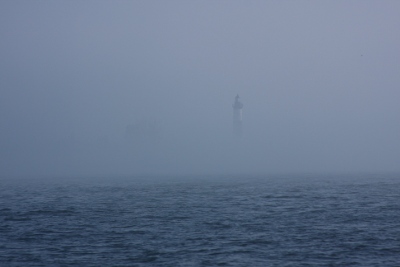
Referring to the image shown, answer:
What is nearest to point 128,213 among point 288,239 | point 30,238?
point 30,238

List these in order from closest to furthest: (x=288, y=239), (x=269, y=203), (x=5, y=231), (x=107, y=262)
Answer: (x=107, y=262)
(x=288, y=239)
(x=5, y=231)
(x=269, y=203)

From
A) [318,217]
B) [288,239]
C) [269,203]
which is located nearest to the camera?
[288,239]

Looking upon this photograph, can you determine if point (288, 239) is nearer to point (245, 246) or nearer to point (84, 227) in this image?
point (245, 246)

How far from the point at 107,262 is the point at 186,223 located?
18.0 metres

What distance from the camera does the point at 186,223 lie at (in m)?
52.3

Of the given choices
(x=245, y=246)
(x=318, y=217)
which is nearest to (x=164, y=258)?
(x=245, y=246)

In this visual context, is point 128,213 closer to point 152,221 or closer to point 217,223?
point 152,221

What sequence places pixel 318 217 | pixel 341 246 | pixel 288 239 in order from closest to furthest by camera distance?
pixel 341 246, pixel 288 239, pixel 318 217

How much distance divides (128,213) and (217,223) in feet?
47.1

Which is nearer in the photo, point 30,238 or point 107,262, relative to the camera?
point 107,262

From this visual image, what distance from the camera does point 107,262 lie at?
34844mm

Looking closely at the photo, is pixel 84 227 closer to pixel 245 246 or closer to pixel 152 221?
pixel 152 221

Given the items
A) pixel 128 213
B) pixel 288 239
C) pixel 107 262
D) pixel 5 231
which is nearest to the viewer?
pixel 107 262

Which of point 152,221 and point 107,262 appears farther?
point 152,221
